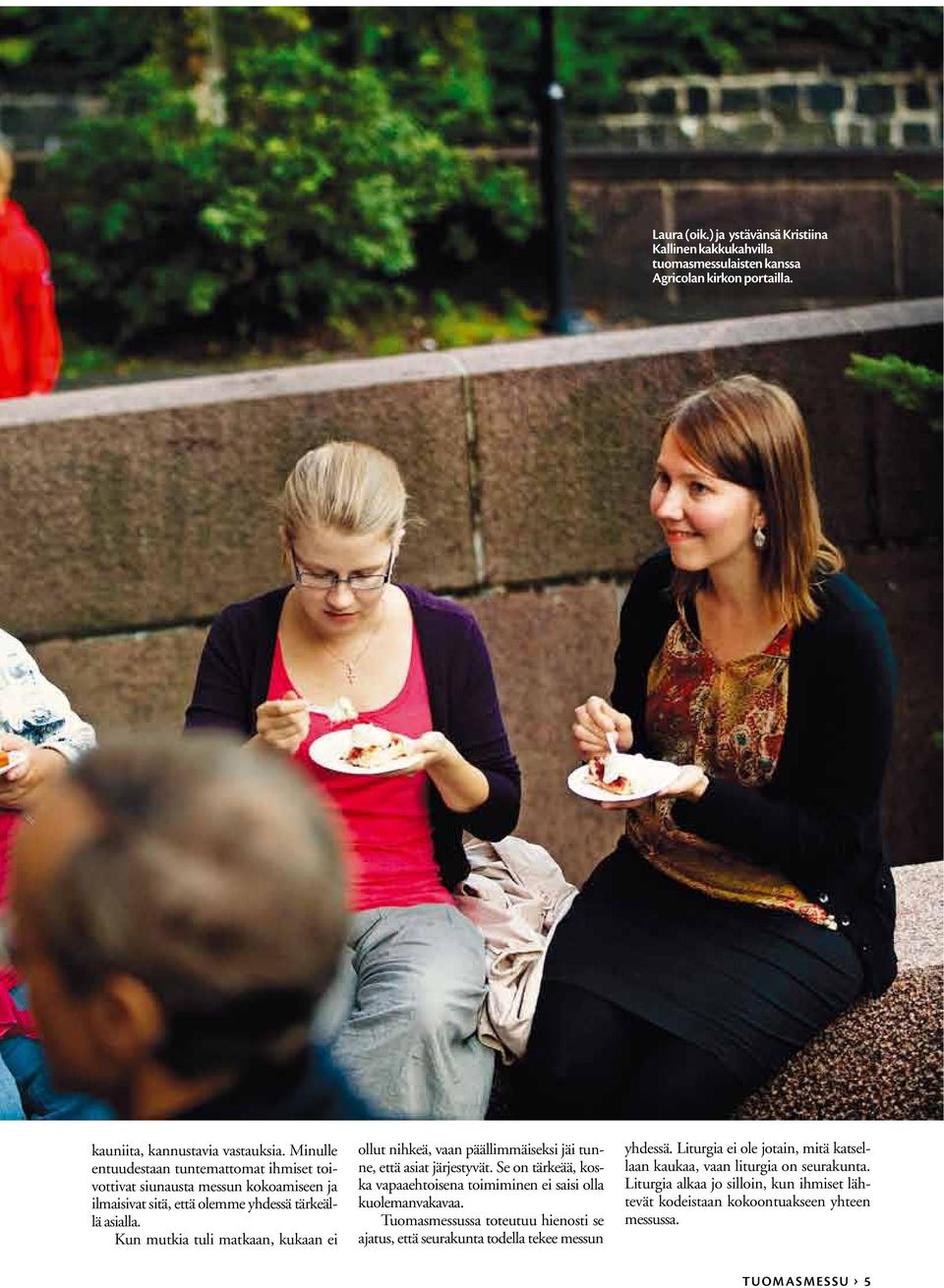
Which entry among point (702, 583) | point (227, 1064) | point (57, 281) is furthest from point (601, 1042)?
point (57, 281)

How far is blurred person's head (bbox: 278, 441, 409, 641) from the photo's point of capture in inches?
130

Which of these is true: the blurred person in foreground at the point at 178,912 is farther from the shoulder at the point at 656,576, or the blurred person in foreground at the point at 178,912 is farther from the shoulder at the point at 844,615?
the shoulder at the point at 656,576

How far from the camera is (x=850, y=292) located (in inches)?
226

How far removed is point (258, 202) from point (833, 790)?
12.6 ft

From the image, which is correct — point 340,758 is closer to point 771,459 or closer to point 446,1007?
point 446,1007

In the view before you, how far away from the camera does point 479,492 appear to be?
453 centimetres

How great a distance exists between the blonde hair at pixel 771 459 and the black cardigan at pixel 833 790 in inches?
2.6

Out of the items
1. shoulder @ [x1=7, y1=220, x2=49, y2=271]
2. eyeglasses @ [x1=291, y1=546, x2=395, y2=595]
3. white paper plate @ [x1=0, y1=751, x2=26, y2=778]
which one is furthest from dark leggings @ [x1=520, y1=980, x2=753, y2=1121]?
shoulder @ [x1=7, y1=220, x2=49, y2=271]

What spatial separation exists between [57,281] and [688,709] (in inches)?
168

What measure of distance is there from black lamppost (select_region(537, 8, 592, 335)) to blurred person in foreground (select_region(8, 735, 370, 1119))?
199 inches

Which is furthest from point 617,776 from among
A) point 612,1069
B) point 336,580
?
point 336,580

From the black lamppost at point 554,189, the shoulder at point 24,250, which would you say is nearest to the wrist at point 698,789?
the shoulder at point 24,250
